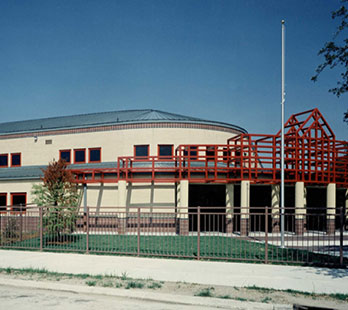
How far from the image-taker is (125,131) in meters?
27.7

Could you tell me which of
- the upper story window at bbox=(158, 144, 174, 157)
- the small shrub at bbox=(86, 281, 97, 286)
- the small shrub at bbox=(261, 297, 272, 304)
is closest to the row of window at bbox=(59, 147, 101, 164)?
the upper story window at bbox=(158, 144, 174, 157)

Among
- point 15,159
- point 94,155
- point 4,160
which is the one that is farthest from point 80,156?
point 4,160

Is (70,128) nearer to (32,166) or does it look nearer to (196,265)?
(32,166)

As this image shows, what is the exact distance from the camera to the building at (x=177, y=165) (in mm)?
24172

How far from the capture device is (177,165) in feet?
85.5

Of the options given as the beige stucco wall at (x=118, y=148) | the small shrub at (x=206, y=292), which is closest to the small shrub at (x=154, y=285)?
the small shrub at (x=206, y=292)

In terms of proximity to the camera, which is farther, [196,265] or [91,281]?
[196,265]

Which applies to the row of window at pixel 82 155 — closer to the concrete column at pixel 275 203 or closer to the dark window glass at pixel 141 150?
the dark window glass at pixel 141 150

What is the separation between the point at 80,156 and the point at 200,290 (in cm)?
2212

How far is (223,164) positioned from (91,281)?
18986 millimetres

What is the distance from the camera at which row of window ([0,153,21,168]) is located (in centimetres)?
3142

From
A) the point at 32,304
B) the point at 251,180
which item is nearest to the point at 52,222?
the point at 32,304

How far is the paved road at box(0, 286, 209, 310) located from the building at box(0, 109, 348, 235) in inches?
558

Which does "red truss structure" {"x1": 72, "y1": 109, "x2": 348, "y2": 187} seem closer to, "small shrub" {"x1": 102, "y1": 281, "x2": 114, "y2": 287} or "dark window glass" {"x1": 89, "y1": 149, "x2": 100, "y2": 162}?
"dark window glass" {"x1": 89, "y1": 149, "x2": 100, "y2": 162}
